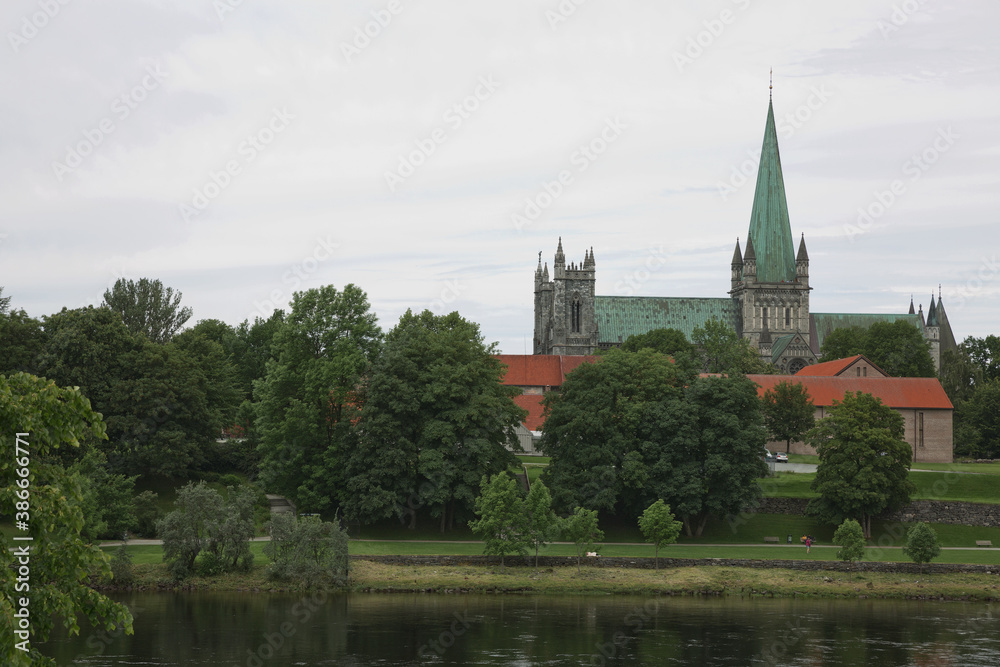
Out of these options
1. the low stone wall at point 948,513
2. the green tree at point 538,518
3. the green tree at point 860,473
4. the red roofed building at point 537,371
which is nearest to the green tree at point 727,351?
the red roofed building at point 537,371

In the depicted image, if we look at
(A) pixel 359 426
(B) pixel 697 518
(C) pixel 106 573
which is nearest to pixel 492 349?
(A) pixel 359 426

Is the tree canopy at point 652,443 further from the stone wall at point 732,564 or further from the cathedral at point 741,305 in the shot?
the cathedral at point 741,305

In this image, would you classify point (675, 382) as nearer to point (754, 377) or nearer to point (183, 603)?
point (754, 377)

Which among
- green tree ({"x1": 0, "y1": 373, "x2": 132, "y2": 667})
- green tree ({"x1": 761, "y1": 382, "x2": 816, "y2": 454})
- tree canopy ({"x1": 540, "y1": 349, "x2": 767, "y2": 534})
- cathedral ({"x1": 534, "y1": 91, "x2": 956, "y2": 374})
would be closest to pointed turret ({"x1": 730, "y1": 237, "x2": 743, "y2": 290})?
cathedral ({"x1": 534, "y1": 91, "x2": 956, "y2": 374})

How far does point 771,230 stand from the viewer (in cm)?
15300

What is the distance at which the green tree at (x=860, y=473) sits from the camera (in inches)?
2468

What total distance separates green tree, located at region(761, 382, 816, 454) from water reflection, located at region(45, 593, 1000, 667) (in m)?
32.1

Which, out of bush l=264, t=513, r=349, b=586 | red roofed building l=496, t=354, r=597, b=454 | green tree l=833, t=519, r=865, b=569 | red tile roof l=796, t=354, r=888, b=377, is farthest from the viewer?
red roofed building l=496, t=354, r=597, b=454

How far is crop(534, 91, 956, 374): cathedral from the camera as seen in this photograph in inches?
5915

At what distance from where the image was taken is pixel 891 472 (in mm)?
63719

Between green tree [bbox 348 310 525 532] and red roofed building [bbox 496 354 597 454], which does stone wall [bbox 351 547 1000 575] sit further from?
red roofed building [bbox 496 354 597 454]

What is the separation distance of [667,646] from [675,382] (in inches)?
1237

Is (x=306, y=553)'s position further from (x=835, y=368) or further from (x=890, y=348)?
(x=890, y=348)

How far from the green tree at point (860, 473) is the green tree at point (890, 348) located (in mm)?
57245
